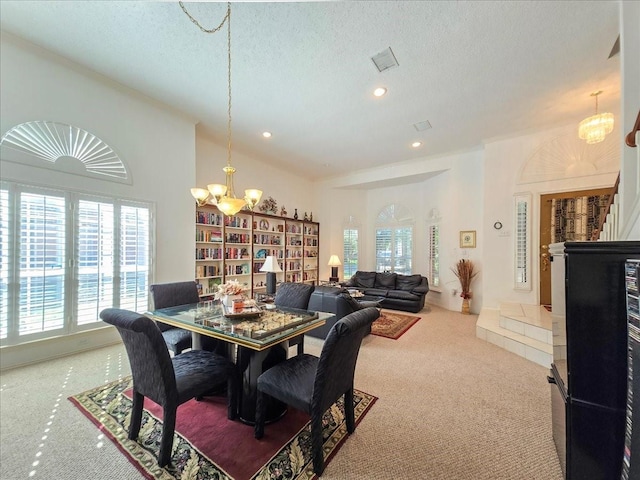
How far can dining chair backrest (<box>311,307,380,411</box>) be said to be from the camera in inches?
58.8

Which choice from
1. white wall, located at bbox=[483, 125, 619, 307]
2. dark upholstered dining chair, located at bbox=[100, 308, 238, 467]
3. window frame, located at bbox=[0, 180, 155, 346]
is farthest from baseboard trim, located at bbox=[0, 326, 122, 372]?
white wall, located at bbox=[483, 125, 619, 307]

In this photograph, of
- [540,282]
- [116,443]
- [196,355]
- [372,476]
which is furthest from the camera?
[540,282]

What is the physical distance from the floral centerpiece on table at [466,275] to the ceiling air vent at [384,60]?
4.15 m

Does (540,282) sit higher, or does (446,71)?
(446,71)

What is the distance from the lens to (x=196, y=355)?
2.06 metres

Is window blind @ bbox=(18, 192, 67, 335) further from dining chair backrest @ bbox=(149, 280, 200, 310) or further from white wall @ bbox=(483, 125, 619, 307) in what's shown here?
white wall @ bbox=(483, 125, 619, 307)

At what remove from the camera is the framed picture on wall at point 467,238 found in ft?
17.5

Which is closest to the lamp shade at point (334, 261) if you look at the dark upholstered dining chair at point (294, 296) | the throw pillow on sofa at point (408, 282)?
the throw pillow on sofa at point (408, 282)

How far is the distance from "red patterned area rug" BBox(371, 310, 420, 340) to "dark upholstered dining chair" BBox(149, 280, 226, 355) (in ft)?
8.46

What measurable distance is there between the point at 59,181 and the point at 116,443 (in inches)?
120

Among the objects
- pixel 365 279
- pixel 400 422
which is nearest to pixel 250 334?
pixel 400 422

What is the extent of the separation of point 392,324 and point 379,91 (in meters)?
3.74

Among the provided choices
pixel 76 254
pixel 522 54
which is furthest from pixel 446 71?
pixel 76 254

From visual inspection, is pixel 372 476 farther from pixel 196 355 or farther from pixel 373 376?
pixel 196 355
